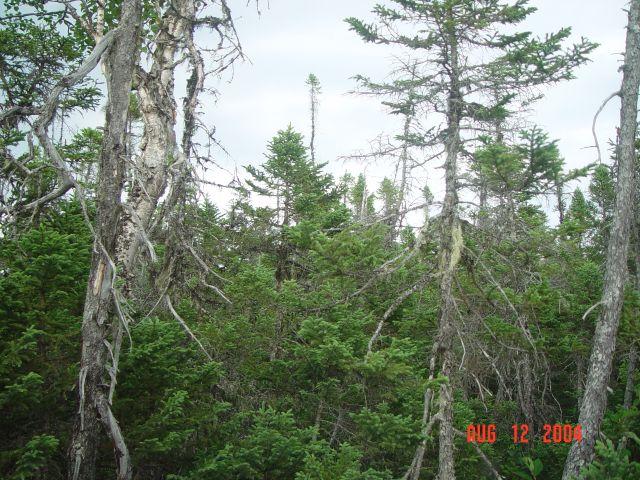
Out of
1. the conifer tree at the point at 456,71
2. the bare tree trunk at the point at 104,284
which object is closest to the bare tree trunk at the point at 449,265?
the conifer tree at the point at 456,71

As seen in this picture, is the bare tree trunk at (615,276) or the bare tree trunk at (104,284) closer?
the bare tree trunk at (104,284)

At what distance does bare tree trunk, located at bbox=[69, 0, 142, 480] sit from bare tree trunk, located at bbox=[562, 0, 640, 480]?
948 cm

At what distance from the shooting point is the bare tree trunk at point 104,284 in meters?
4.25

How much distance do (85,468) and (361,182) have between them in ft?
141

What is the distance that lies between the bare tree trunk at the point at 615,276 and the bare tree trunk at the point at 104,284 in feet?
31.1

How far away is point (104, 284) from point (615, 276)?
10.4m

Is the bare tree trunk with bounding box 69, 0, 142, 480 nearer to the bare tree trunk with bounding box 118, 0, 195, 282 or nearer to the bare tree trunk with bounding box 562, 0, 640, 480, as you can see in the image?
the bare tree trunk with bounding box 118, 0, 195, 282

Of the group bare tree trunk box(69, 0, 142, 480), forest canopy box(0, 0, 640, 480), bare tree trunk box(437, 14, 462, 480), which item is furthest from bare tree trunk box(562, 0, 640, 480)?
bare tree trunk box(69, 0, 142, 480)

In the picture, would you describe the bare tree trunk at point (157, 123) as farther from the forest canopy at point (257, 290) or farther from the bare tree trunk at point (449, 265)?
the bare tree trunk at point (449, 265)

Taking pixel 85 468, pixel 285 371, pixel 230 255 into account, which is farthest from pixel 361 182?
pixel 85 468

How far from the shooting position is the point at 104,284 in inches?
172

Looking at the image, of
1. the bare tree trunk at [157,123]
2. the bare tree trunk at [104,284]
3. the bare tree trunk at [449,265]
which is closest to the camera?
the bare tree trunk at [104,284]

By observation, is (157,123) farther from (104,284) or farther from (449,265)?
(449,265)
